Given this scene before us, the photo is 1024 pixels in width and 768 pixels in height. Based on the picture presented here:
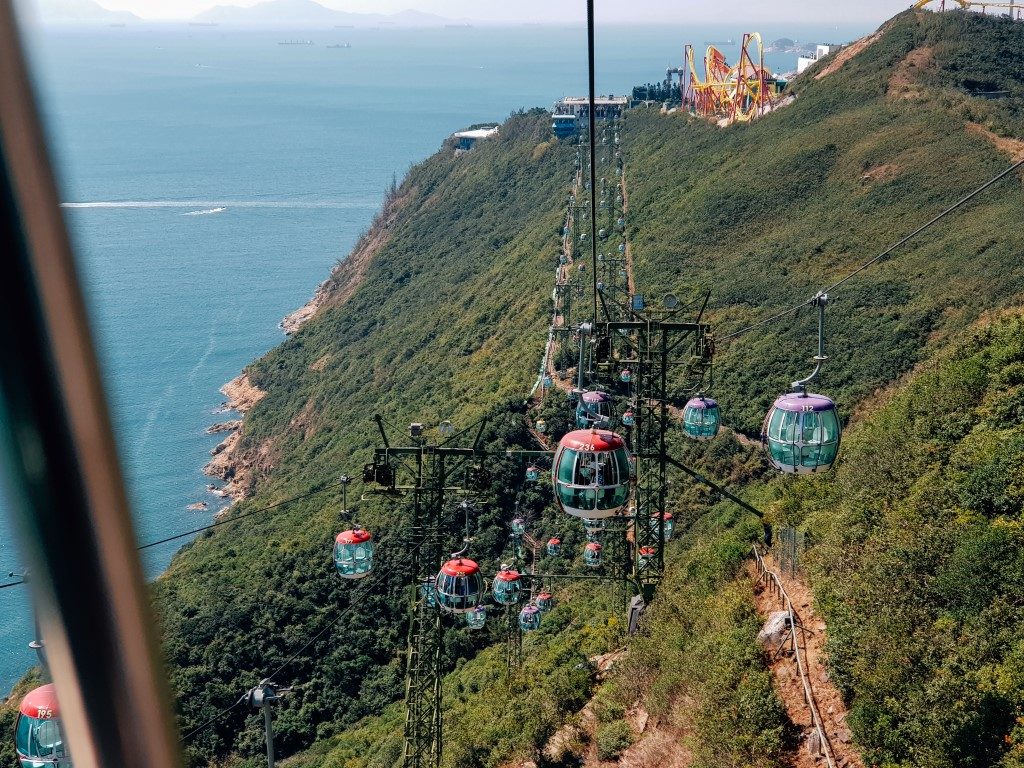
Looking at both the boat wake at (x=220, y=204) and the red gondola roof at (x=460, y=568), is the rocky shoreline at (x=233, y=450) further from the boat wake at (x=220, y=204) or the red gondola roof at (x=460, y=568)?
the boat wake at (x=220, y=204)

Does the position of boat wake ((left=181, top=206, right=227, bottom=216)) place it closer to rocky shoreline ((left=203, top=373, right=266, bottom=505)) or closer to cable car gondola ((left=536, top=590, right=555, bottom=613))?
rocky shoreline ((left=203, top=373, right=266, bottom=505))

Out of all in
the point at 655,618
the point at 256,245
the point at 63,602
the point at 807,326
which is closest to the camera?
the point at 63,602

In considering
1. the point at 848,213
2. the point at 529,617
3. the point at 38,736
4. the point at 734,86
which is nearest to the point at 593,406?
the point at 529,617

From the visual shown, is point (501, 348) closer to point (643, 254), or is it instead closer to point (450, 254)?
point (643, 254)

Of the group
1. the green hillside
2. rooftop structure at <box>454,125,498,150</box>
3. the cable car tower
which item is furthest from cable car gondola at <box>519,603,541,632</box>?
rooftop structure at <box>454,125,498,150</box>

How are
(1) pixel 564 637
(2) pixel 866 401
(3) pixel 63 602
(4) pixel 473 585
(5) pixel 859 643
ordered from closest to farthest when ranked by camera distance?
(3) pixel 63 602
(5) pixel 859 643
(4) pixel 473 585
(1) pixel 564 637
(2) pixel 866 401

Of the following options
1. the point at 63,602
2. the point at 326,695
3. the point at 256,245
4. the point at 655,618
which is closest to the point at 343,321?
the point at 256,245

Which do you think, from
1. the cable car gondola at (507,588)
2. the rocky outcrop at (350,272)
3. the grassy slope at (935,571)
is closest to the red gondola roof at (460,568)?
the cable car gondola at (507,588)
